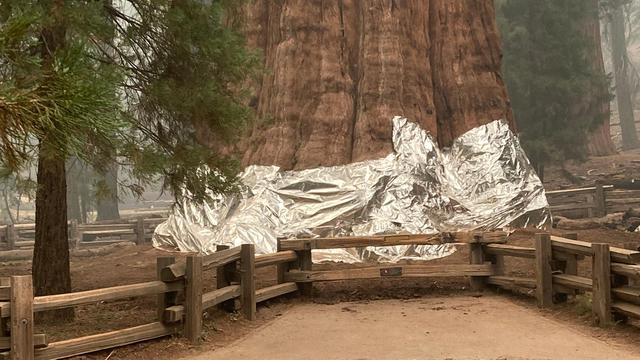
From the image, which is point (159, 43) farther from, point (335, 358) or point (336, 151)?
point (336, 151)

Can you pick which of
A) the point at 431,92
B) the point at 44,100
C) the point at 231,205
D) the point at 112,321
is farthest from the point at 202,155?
the point at 431,92

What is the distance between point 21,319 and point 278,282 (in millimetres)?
5393

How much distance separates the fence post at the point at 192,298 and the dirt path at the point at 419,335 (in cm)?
43

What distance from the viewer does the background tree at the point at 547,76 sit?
85.8ft

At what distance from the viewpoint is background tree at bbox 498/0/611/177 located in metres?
26.2

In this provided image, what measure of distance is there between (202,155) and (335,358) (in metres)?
3.47

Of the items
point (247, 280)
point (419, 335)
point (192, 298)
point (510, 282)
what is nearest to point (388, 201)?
point (510, 282)

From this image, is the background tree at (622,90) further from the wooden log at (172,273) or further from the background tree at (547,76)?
the wooden log at (172,273)

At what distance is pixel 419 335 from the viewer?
8.22m

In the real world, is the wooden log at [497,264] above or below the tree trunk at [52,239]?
below

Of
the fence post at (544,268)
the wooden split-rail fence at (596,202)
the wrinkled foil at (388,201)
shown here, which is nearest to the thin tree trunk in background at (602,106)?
the wooden split-rail fence at (596,202)

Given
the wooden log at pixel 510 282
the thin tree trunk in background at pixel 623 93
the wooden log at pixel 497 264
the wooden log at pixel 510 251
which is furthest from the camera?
the thin tree trunk in background at pixel 623 93

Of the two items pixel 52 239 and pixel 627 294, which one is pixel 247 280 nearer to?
pixel 52 239

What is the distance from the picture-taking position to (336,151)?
15297mm
